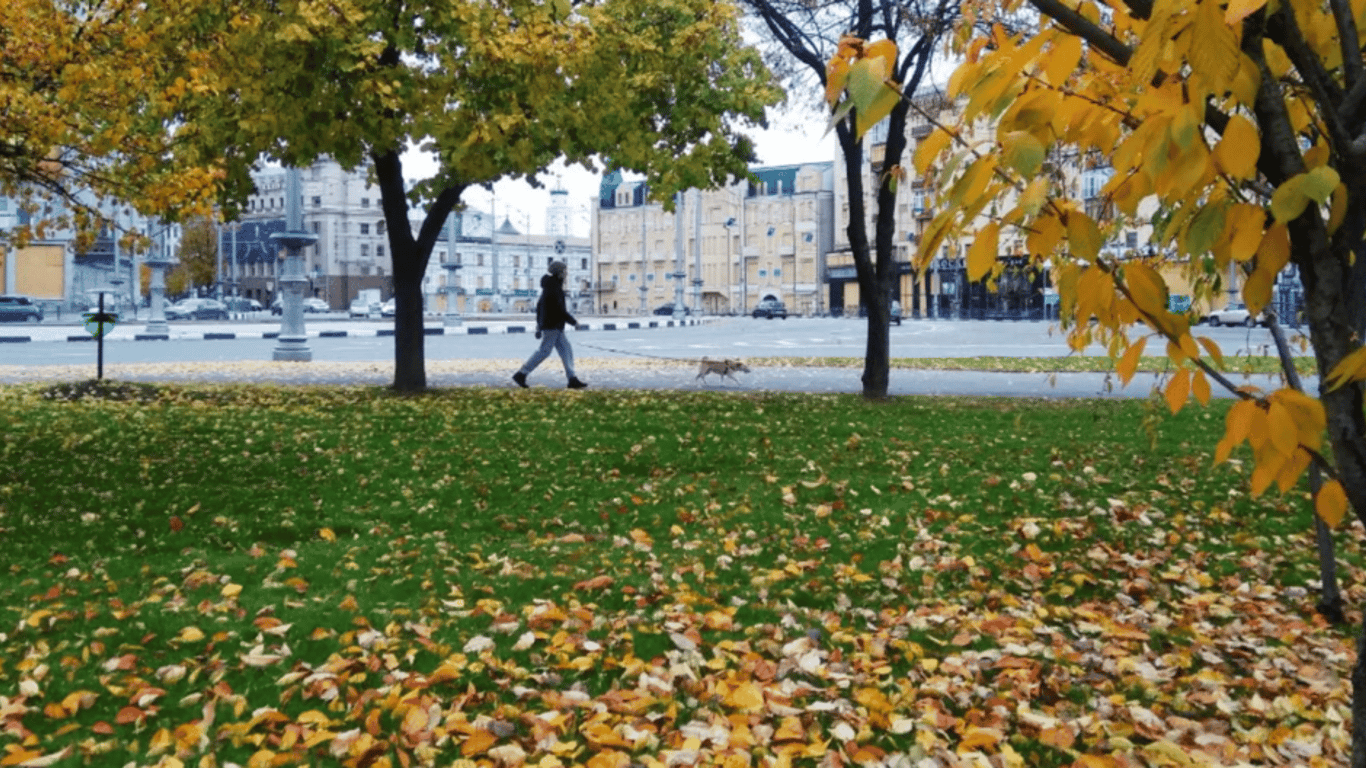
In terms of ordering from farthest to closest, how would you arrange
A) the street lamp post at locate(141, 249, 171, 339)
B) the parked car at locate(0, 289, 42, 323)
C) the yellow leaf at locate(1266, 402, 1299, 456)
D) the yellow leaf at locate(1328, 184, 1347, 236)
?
the parked car at locate(0, 289, 42, 323), the street lamp post at locate(141, 249, 171, 339), the yellow leaf at locate(1328, 184, 1347, 236), the yellow leaf at locate(1266, 402, 1299, 456)

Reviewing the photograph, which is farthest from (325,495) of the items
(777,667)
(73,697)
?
(777,667)

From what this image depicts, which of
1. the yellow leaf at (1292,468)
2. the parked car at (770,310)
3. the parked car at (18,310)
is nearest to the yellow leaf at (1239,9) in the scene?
the yellow leaf at (1292,468)

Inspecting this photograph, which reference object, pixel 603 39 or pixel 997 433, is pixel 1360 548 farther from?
pixel 603 39

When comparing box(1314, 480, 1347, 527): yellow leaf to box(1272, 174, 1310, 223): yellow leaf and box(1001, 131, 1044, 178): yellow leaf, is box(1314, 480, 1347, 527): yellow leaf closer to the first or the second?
box(1272, 174, 1310, 223): yellow leaf

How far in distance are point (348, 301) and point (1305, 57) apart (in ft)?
366

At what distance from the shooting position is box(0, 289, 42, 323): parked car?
170 feet

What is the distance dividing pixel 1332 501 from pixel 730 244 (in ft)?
335

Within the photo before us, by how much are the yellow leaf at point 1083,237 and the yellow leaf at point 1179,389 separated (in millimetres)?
300

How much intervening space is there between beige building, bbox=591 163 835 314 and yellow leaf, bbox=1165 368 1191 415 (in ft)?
286

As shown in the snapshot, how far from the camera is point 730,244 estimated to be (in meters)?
103

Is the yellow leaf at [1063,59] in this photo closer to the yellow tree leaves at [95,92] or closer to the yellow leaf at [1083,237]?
the yellow leaf at [1083,237]

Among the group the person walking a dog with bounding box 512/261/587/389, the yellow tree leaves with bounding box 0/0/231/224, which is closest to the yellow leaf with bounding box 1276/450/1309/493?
the yellow tree leaves with bounding box 0/0/231/224

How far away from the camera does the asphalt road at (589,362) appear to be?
60.0ft

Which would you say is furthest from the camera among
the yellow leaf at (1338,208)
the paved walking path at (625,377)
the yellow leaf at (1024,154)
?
the paved walking path at (625,377)
